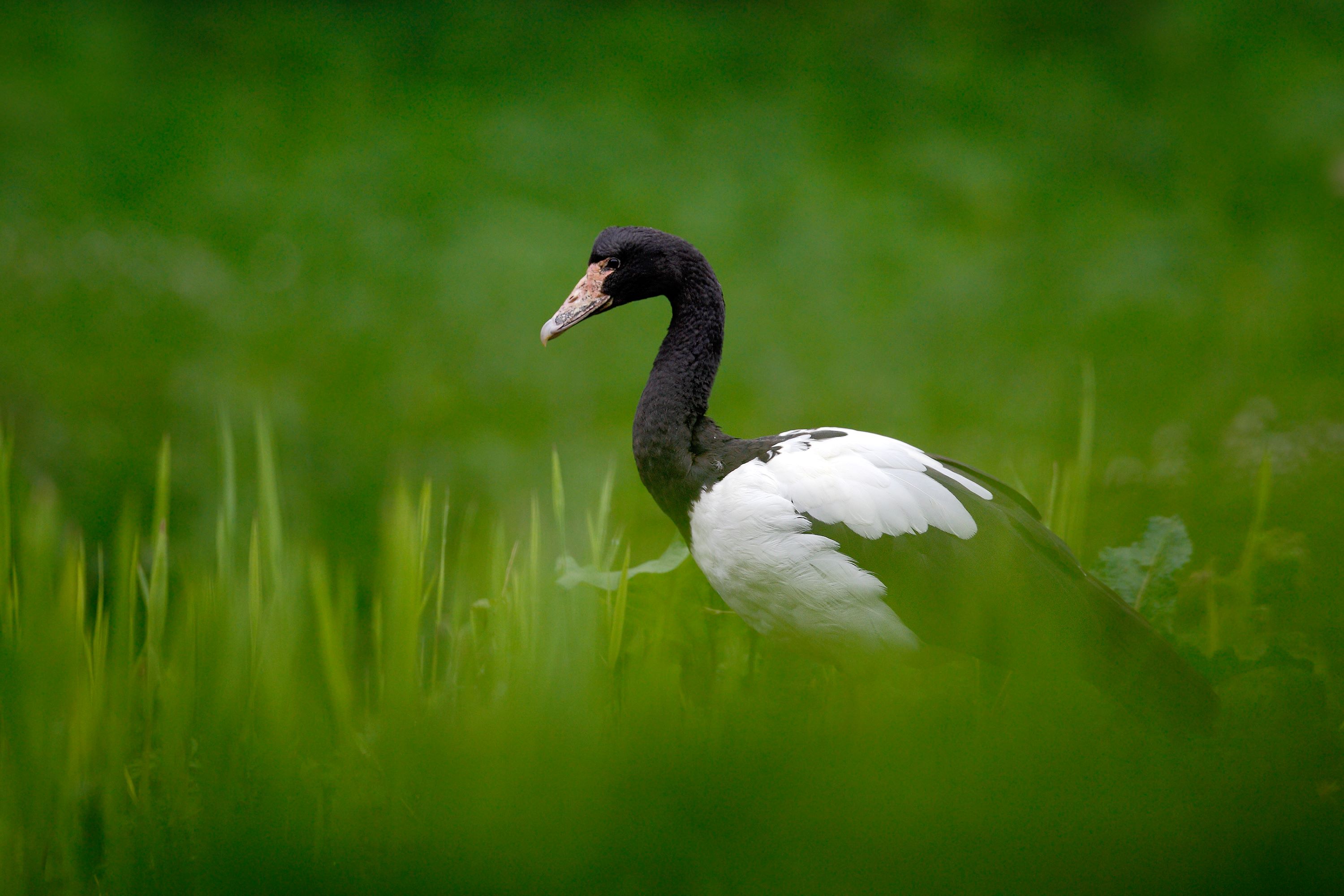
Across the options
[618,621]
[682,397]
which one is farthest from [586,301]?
[618,621]

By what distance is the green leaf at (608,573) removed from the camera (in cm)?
196

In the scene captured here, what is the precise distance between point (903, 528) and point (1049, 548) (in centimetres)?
25

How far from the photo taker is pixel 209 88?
18.7ft

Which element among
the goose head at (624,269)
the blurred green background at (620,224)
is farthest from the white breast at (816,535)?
the blurred green background at (620,224)

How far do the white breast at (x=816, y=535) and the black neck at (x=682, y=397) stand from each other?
0.38 feet

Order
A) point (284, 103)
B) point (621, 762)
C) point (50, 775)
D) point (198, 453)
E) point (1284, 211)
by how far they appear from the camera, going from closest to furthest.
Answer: point (621, 762) → point (50, 775) → point (198, 453) → point (1284, 211) → point (284, 103)

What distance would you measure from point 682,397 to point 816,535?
1.26ft

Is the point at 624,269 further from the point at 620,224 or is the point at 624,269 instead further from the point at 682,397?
the point at 620,224

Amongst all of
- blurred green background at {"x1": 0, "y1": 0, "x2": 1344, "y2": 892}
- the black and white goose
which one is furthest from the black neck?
blurred green background at {"x1": 0, "y1": 0, "x2": 1344, "y2": 892}

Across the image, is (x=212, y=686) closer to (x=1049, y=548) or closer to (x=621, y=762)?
(x=621, y=762)

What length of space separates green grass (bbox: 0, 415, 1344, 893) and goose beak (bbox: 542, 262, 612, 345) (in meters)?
0.30

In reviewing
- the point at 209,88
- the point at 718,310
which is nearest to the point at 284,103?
the point at 209,88

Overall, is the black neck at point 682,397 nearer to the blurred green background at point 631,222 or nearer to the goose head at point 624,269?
the goose head at point 624,269

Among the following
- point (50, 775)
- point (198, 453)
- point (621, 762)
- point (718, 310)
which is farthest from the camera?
point (198, 453)
